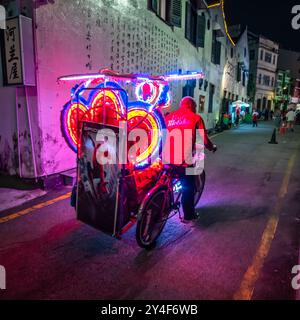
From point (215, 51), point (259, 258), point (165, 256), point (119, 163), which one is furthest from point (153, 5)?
point (215, 51)

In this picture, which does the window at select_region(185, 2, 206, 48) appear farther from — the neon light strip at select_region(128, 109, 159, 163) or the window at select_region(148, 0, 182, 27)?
the neon light strip at select_region(128, 109, 159, 163)

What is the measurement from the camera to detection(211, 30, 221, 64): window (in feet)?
75.6

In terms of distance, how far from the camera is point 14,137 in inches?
288

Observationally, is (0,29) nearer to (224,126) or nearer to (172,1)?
(172,1)

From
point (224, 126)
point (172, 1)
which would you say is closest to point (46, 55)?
point (172, 1)

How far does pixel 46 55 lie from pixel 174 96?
973cm

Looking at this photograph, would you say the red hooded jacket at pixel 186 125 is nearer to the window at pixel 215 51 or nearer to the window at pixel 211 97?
the window at pixel 211 97

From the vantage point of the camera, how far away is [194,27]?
18406mm

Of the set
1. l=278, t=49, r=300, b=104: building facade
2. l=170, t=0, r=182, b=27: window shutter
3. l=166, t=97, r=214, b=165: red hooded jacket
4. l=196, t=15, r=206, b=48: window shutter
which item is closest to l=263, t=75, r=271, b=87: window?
l=278, t=49, r=300, b=104: building facade

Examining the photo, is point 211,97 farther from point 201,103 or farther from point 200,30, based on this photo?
point 200,30

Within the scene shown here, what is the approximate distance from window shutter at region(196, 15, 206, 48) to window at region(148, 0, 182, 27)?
3.85 m

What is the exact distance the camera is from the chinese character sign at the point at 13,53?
6.30 m

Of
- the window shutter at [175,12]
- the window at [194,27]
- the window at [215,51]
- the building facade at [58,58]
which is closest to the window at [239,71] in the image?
the window at [215,51]

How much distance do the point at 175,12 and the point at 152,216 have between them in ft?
43.4
